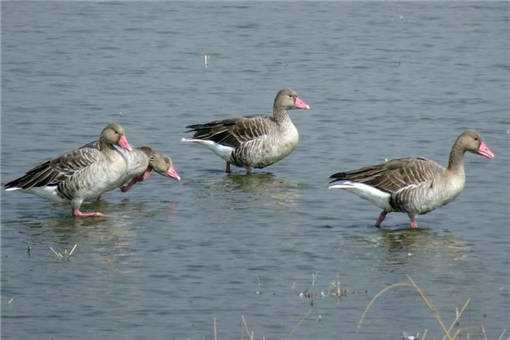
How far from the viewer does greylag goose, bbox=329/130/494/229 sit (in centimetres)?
1608

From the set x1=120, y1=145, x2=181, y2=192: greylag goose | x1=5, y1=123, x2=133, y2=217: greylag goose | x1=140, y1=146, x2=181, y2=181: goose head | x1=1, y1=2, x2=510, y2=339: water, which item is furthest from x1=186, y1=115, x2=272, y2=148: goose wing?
x1=5, y1=123, x2=133, y2=217: greylag goose

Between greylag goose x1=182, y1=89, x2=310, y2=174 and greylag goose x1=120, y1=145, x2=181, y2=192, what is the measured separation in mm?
1250

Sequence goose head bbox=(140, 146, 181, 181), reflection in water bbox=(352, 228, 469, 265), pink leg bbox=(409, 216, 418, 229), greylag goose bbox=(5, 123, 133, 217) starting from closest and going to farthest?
reflection in water bbox=(352, 228, 469, 265), pink leg bbox=(409, 216, 418, 229), greylag goose bbox=(5, 123, 133, 217), goose head bbox=(140, 146, 181, 181)

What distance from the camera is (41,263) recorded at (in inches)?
562

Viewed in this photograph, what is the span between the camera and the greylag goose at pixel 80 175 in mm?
16578

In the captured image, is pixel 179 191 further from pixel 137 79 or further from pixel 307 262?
pixel 137 79

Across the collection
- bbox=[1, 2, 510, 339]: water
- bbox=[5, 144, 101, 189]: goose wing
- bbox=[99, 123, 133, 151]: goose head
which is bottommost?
bbox=[1, 2, 510, 339]: water

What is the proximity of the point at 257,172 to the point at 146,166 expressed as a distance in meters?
2.74

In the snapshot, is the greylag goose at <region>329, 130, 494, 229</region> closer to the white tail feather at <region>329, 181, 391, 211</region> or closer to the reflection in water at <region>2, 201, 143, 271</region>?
the white tail feather at <region>329, 181, 391, 211</region>

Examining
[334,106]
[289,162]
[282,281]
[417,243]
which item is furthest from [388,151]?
[282,281]

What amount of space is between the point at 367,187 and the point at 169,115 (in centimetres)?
878

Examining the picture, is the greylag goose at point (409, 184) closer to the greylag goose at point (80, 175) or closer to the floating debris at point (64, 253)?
the greylag goose at point (80, 175)

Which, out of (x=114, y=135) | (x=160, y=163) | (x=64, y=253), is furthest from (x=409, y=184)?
(x=64, y=253)

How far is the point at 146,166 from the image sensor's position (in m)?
18.4
